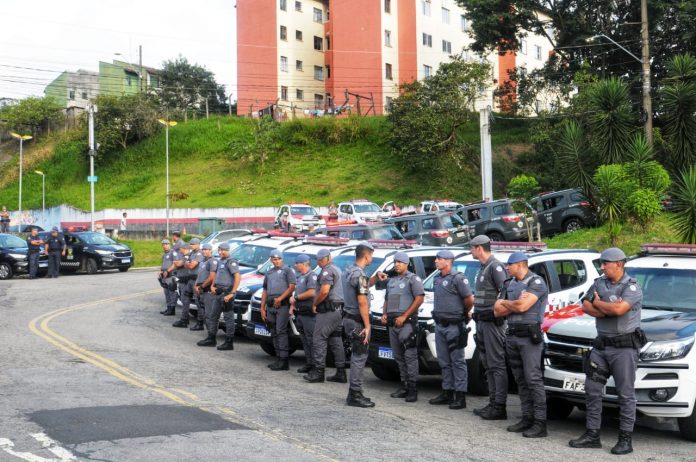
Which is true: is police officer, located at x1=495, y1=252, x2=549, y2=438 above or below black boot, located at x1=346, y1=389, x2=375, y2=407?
above

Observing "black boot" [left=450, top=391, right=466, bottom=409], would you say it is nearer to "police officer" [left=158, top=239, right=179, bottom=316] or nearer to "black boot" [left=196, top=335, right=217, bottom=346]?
"black boot" [left=196, top=335, right=217, bottom=346]

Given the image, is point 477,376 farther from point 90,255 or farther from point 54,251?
point 90,255

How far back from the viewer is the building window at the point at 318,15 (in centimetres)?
7075

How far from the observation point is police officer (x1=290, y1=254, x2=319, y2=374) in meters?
11.4

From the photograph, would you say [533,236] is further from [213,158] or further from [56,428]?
[213,158]

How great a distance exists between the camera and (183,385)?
10.5m

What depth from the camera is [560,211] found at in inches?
1220

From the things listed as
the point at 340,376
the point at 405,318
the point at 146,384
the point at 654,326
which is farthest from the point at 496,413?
the point at 146,384

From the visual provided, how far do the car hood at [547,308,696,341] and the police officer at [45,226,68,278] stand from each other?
2362 cm

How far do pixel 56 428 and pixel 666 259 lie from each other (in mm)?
7115

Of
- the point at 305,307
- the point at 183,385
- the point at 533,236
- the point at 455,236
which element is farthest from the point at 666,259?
the point at 533,236

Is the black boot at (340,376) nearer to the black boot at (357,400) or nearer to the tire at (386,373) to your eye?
the tire at (386,373)

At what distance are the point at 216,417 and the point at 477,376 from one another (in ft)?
12.1

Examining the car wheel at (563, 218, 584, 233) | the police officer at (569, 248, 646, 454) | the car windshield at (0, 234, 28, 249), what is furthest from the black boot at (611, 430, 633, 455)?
the car windshield at (0, 234, 28, 249)
